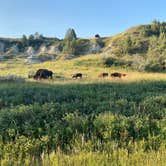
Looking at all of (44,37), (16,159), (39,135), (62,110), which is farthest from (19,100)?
(44,37)

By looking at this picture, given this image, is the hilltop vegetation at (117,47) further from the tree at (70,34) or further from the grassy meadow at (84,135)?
the grassy meadow at (84,135)

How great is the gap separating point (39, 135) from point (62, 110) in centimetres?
341

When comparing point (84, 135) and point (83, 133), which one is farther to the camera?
point (84, 135)

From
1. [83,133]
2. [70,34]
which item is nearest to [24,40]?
[70,34]

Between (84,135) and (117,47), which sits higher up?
(117,47)

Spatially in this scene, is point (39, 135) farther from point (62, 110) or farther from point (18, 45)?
point (18, 45)

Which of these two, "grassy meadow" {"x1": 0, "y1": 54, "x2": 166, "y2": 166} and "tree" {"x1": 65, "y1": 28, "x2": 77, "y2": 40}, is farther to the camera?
"tree" {"x1": 65, "y1": 28, "x2": 77, "y2": 40}

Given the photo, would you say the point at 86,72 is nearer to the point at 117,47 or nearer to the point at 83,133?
the point at 83,133

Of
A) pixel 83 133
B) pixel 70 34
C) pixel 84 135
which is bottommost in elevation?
pixel 84 135

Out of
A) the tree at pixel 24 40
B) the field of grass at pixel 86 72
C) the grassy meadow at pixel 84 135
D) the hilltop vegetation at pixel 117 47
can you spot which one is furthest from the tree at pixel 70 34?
the grassy meadow at pixel 84 135

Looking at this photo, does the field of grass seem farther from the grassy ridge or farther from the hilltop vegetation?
the grassy ridge

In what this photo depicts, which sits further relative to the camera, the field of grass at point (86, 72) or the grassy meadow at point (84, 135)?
the field of grass at point (86, 72)

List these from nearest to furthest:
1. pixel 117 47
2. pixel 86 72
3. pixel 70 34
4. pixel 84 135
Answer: pixel 84 135
pixel 86 72
pixel 117 47
pixel 70 34

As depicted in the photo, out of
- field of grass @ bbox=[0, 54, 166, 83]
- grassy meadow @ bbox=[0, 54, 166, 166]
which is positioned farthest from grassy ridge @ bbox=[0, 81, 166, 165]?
field of grass @ bbox=[0, 54, 166, 83]
